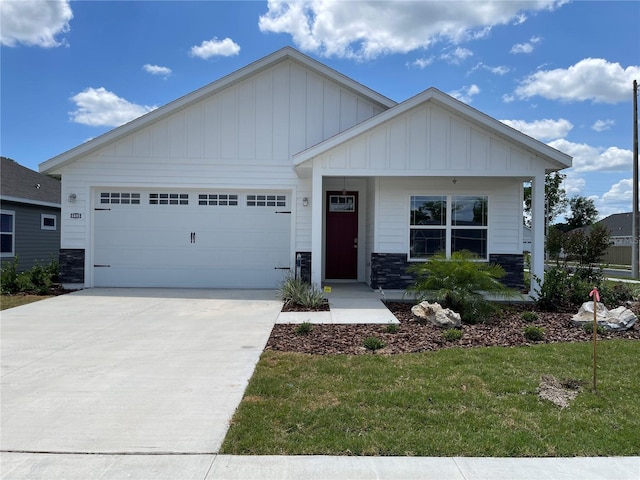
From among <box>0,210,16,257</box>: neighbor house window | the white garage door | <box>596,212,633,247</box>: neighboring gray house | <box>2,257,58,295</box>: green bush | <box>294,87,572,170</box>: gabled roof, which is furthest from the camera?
<box>596,212,633,247</box>: neighboring gray house

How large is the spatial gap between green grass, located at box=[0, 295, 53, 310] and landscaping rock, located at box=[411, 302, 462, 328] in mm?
8279

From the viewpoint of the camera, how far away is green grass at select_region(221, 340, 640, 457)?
11.2ft

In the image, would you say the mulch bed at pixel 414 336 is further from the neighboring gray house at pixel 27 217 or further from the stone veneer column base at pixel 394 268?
the neighboring gray house at pixel 27 217

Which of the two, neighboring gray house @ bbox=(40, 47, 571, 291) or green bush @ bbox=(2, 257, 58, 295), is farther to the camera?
neighboring gray house @ bbox=(40, 47, 571, 291)

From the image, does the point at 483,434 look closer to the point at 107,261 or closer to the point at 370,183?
the point at 370,183

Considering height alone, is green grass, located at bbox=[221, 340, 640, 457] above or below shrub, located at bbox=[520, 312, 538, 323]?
below

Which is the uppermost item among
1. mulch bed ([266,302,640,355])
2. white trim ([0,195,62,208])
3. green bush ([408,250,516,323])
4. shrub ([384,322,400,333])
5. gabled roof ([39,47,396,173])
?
gabled roof ([39,47,396,173])

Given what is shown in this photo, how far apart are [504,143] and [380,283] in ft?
14.4

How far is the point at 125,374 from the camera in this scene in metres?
5.05

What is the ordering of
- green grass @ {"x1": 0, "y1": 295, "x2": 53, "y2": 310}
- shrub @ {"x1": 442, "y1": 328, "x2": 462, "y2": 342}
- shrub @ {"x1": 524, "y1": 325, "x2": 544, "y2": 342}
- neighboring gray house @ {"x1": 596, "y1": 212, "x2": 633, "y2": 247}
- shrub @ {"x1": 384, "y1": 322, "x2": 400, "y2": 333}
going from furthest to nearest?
neighboring gray house @ {"x1": 596, "y1": 212, "x2": 633, "y2": 247} → green grass @ {"x1": 0, "y1": 295, "x2": 53, "y2": 310} → shrub @ {"x1": 384, "y1": 322, "x2": 400, "y2": 333} → shrub @ {"x1": 524, "y1": 325, "x2": 544, "y2": 342} → shrub @ {"x1": 442, "y1": 328, "x2": 462, "y2": 342}

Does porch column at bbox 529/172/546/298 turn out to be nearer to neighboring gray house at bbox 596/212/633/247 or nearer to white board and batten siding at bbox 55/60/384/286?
white board and batten siding at bbox 55/60/384/286

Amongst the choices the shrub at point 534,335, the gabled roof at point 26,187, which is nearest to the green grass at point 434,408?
the shrub at point 534,335

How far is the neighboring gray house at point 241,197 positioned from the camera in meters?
11.2

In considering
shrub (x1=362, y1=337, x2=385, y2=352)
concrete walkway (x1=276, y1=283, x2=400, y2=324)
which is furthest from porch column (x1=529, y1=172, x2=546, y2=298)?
shrub (x1=362, y1=337, x2=385, y2=352)
